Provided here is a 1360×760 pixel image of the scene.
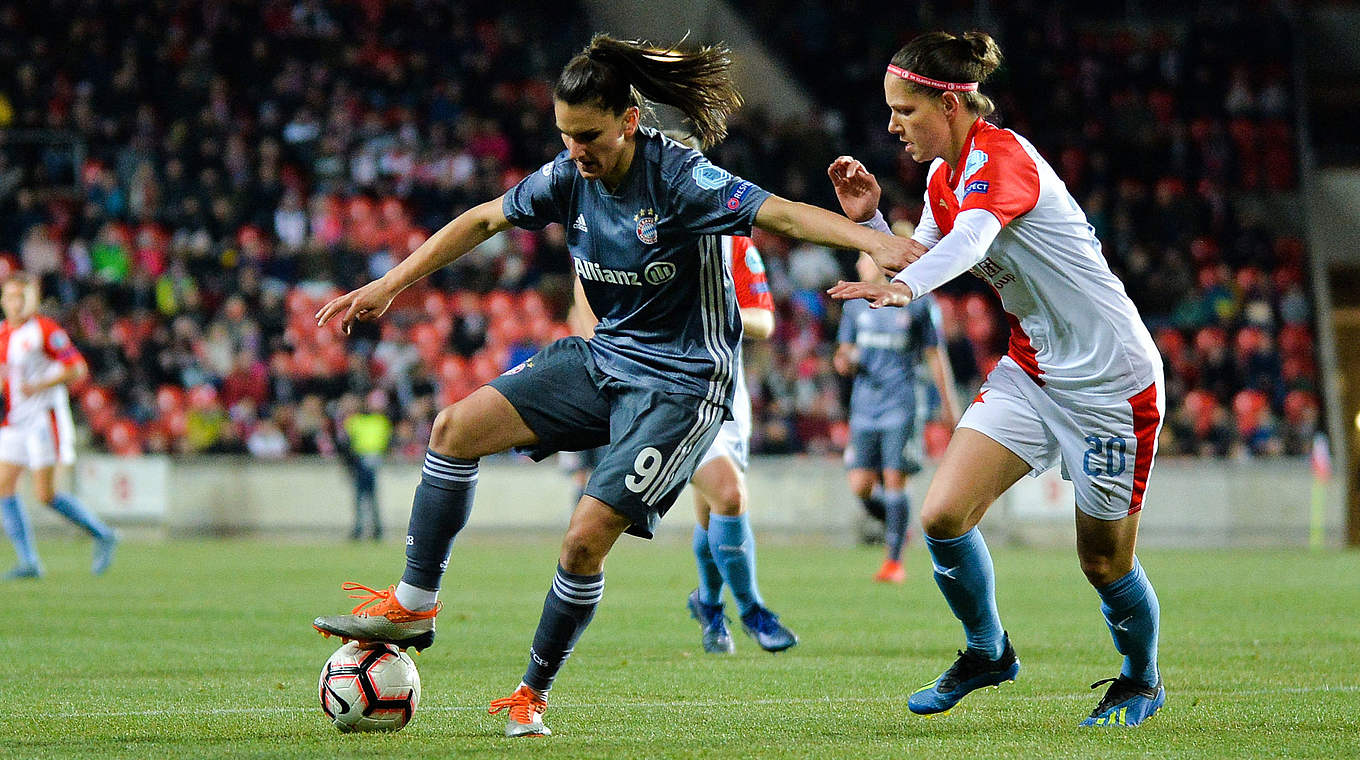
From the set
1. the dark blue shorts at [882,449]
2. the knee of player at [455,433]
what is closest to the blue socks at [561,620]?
the knee of player at [455,433]

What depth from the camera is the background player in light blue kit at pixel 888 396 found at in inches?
494

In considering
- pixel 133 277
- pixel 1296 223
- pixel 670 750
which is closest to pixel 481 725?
pixel 670 750

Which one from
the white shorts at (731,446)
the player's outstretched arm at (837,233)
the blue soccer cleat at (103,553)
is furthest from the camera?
the blue soccer cleat at (103,553)

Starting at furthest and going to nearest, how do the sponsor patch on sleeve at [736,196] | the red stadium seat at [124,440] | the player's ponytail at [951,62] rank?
1. the red stadium seat at [124,440]
2. the player's ponytail at [951,62]
3. the sponsor patch on sleeve at [736,196]

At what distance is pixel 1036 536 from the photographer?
18.8 meters

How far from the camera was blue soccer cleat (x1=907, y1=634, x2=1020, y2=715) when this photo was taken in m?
5.49

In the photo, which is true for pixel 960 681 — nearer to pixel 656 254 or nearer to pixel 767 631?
pixel 656 254

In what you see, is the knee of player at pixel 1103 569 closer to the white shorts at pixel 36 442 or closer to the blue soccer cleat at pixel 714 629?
the blue soccer cleat at pixel 714 629

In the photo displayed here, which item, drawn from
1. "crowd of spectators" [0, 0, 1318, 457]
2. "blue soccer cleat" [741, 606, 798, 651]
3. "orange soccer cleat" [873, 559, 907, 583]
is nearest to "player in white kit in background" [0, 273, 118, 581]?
"orange soccer cleat" [873, 559, 907, 583]

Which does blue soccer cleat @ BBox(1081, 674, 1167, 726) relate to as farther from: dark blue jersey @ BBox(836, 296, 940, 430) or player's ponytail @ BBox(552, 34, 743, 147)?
dark blue jersey @ BBox(836, 296, 940, 430)

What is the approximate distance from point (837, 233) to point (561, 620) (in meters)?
1.45

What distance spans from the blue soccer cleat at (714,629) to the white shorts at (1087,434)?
267cm

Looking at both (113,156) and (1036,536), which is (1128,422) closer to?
(1036,536)

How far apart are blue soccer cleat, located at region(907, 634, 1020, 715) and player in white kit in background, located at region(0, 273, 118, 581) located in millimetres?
9169
